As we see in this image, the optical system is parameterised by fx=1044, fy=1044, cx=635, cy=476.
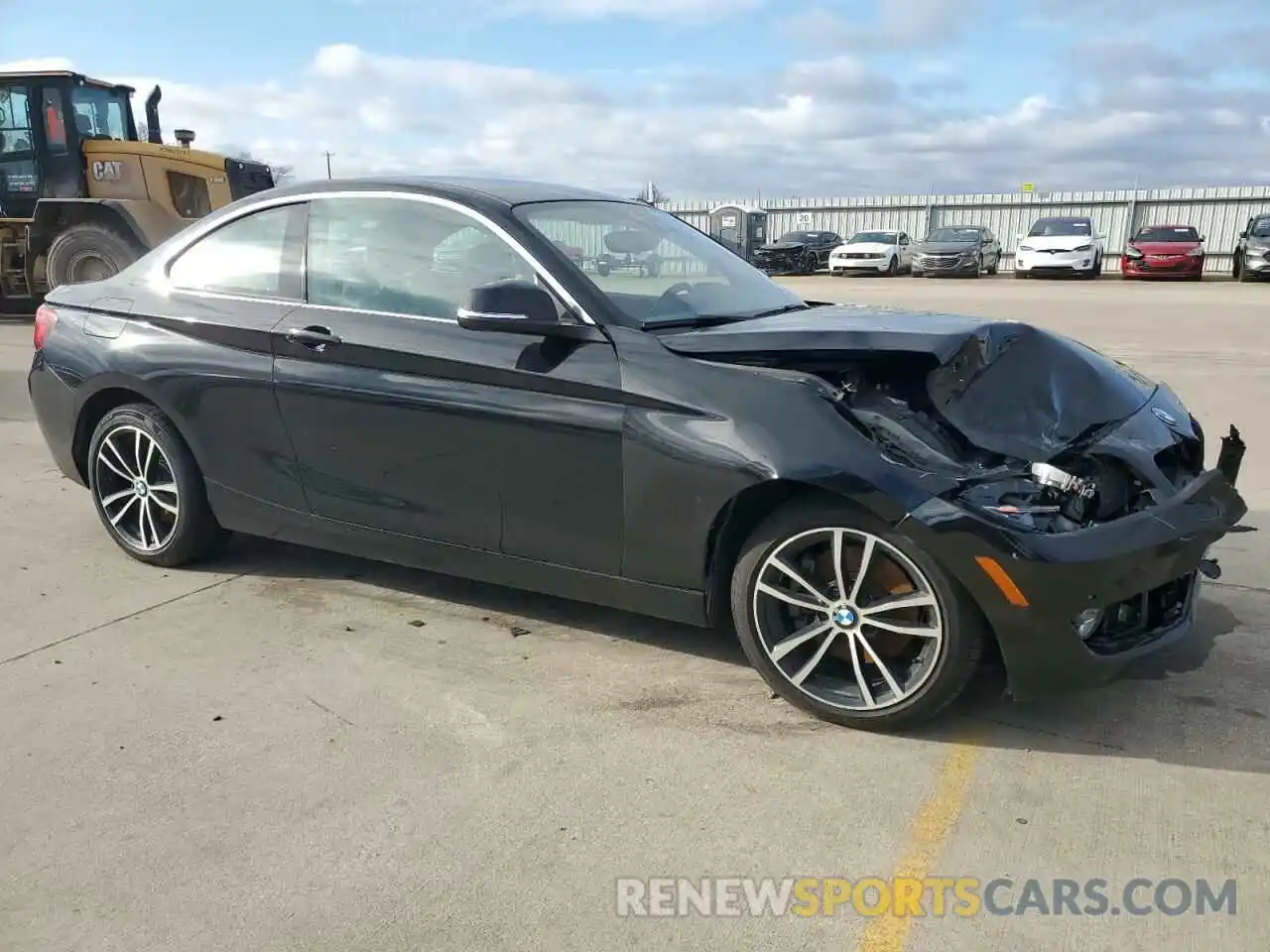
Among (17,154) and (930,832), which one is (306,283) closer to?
(930,832)

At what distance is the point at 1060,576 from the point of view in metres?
2.87

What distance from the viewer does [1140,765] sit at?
3016 millimetres

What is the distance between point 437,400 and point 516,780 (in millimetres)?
1434

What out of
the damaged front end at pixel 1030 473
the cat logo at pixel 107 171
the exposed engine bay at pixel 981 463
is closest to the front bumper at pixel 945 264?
the cat logo at pixel 107 171

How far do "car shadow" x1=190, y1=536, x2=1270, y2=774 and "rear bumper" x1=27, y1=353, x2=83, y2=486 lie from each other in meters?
1.85

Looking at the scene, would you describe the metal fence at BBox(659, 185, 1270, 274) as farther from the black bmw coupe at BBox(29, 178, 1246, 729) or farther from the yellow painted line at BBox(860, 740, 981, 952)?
the yellow painted line at BBox(860, 740, 981, 952)

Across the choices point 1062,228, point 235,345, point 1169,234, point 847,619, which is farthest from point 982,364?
point 1169,234

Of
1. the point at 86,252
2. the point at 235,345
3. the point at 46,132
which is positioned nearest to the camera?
the point at 235,345

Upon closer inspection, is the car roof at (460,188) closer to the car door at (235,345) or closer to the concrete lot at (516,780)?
the car door at (235,345)

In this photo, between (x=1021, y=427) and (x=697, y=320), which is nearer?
(x=1021, y=427)

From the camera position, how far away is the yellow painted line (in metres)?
2.33

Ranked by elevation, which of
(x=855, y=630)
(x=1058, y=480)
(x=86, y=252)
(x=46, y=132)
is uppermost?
(x=46, y=132)

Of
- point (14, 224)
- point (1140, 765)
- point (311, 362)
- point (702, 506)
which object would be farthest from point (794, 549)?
point (14, 224)

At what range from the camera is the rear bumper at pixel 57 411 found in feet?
15.9
